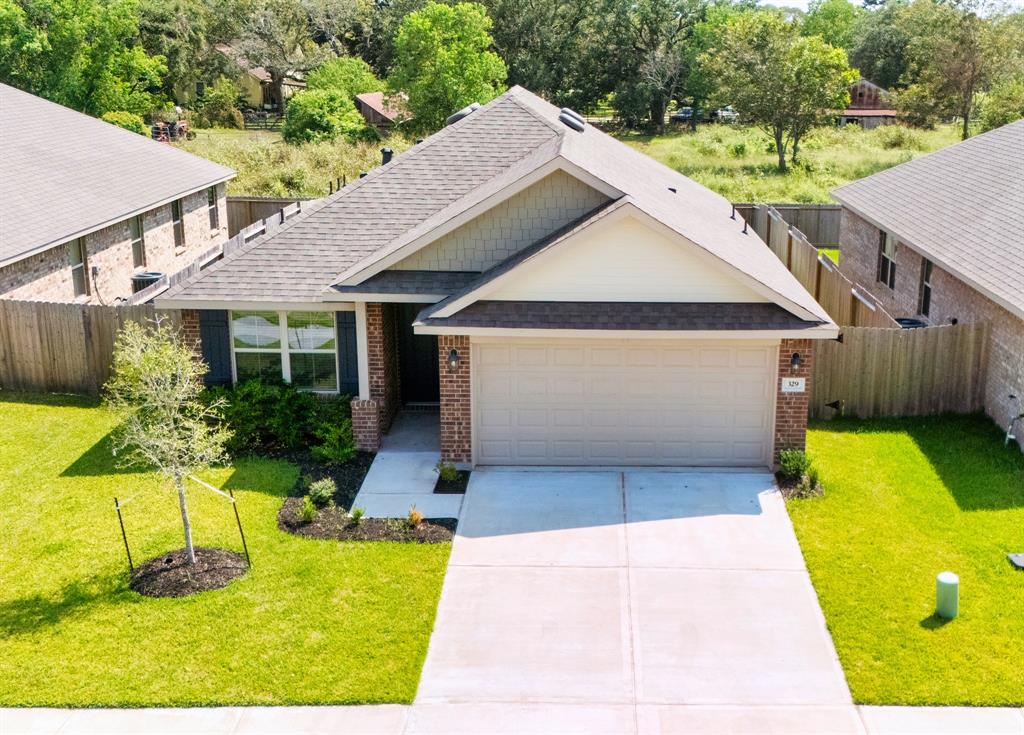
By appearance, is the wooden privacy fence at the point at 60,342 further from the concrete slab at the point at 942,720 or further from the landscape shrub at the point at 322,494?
the concrete slab at the point at 942,720

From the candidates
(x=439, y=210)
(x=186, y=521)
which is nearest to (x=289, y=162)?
Answer: (x=439, y=210)

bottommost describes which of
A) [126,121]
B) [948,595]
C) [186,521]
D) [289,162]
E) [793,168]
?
[948,595]

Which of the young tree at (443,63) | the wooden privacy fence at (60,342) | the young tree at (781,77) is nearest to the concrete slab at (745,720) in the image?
the wooden privacy fence at (60,342)

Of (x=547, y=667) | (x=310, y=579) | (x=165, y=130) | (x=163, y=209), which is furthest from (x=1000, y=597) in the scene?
(x=165, y=130)

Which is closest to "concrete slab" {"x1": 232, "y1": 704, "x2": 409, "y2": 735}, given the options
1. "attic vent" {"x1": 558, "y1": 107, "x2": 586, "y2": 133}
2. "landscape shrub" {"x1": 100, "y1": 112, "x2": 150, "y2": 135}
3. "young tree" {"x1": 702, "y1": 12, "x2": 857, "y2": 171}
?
"attic vent" {"x1": 558, "y1": 107, "x2": 586, "y2": 133}

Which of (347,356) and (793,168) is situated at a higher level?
(793,168)

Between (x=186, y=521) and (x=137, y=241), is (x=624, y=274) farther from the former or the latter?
(x=137, y=241)

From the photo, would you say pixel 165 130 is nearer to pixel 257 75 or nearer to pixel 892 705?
pixel 257 75
